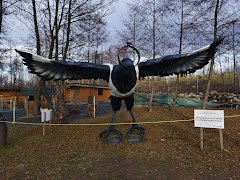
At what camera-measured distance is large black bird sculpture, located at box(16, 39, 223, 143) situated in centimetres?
578

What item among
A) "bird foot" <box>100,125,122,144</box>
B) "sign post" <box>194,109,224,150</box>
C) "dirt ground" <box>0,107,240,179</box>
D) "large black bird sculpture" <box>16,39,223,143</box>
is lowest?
"dirt ground" <box>0,107,240,179</box>

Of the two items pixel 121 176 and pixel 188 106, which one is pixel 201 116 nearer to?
pixel 121 176

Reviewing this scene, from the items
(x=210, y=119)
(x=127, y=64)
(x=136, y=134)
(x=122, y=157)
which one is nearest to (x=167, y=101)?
(x=136, y=134)

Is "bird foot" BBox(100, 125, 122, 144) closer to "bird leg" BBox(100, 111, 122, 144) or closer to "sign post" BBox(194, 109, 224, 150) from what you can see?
"bird leg" BBox(100, 111, 122, 144)

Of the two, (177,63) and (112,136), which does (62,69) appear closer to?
(112,136)

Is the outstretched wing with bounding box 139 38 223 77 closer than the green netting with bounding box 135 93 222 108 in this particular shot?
Yes

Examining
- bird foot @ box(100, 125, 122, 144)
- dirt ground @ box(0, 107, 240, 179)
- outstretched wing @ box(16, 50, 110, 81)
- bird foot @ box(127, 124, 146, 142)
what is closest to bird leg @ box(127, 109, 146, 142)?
bird foot @ box(127, 124, 146, 142)

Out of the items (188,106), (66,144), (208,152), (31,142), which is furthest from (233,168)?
(188,106)

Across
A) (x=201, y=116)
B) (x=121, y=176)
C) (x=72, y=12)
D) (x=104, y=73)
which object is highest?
(x=72, y=12)

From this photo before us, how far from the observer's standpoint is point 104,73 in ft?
21.8

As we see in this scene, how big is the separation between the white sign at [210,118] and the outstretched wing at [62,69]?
9.43 ft

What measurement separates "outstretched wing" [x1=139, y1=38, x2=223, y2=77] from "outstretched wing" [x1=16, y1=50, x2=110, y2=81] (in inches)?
45.0

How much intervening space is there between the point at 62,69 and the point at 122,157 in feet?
9.44

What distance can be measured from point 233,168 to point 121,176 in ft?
8.63
